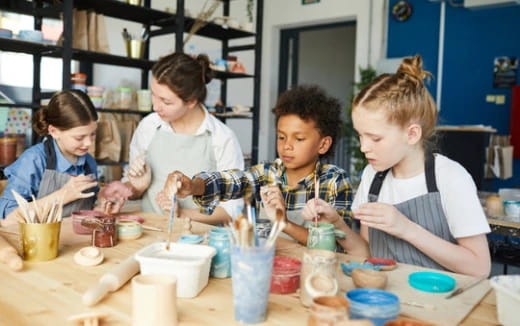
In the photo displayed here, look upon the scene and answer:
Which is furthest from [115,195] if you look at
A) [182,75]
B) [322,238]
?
[322,238]

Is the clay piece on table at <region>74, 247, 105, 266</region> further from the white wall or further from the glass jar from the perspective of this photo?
the white wall

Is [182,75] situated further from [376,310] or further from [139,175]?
[376,310]

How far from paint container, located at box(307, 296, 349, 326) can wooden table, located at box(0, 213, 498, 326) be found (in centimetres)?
14

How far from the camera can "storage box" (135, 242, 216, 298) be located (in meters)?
1.02

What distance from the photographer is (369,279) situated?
1089 millimetres

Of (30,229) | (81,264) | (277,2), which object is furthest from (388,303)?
(277,2)

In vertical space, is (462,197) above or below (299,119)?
below

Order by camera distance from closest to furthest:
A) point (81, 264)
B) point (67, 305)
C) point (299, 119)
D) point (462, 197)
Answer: point (67, 305) < point (81, 264) < point (462, 197) < point (299, 119)

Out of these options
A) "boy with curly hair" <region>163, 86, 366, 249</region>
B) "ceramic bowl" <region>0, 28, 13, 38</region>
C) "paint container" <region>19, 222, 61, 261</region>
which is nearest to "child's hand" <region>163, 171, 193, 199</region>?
"boy with curly hair" <region>163, 86, 366, 249</region>

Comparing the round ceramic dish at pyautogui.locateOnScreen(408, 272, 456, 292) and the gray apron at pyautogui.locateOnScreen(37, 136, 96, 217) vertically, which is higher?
the gray apron at pyautogui.locateOnScreen(37, 136, 96, 217)

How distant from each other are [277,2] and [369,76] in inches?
75.6

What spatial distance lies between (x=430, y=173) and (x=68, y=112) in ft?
4.93

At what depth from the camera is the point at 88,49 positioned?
4.06 m

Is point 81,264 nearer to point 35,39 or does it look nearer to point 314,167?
point 314,167
